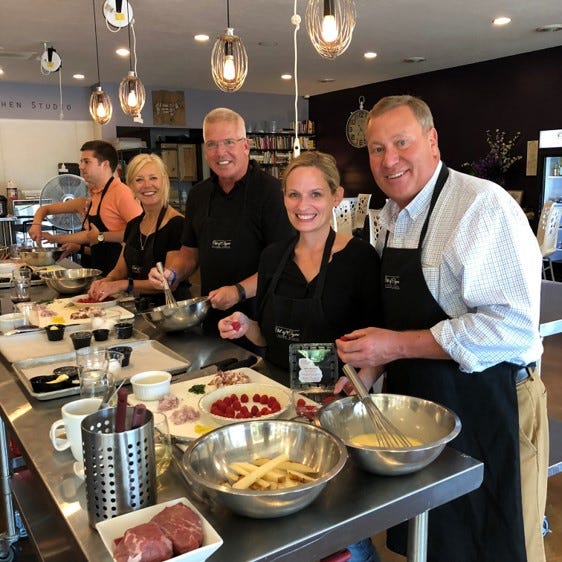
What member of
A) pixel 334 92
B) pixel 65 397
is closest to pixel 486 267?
pixel 65 397

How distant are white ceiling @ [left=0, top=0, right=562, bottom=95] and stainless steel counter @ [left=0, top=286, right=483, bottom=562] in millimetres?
5091

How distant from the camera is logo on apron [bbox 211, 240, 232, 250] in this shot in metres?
2.70

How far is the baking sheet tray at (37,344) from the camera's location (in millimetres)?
2136

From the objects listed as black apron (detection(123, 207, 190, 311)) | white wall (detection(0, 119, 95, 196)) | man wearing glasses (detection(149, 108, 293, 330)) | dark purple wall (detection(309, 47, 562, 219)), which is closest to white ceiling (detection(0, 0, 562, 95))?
dark purple wall (detection(309, 47, 562, 219))

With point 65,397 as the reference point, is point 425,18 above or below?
above

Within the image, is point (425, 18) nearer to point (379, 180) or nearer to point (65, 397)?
point (379, 180)

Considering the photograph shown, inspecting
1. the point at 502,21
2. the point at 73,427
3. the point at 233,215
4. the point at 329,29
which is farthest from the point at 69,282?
the point at 502,21

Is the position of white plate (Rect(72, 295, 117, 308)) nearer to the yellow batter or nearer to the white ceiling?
the yellow batter

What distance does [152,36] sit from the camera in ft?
22.2

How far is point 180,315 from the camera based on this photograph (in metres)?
2.35

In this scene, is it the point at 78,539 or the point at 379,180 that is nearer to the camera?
the point at 78,539

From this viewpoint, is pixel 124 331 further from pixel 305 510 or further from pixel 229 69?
pixel 229 69

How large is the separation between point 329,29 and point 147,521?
2.64 m

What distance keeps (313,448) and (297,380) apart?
427 millimetres
